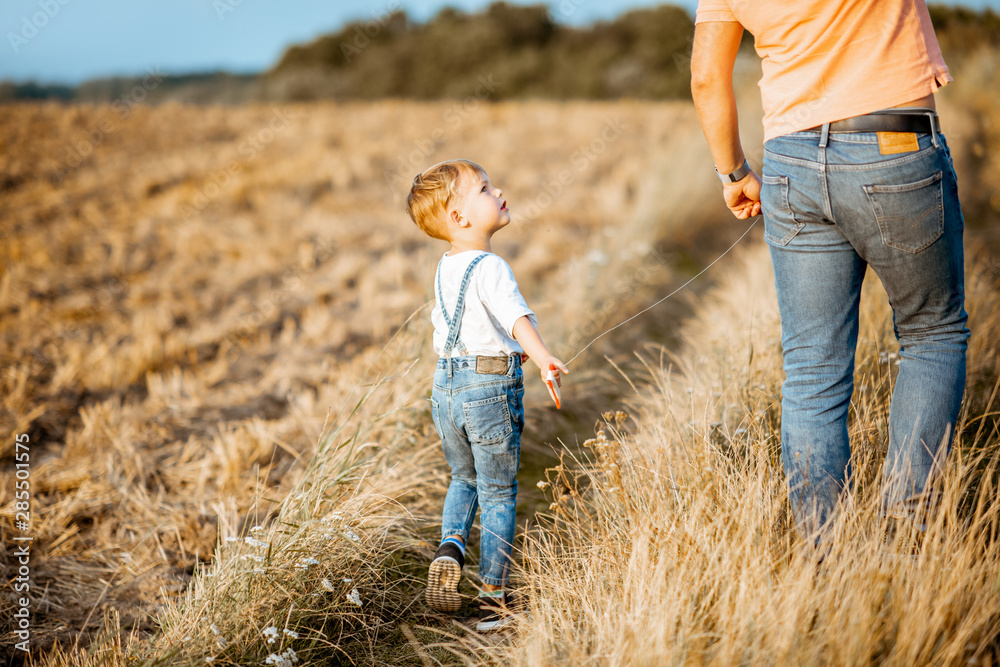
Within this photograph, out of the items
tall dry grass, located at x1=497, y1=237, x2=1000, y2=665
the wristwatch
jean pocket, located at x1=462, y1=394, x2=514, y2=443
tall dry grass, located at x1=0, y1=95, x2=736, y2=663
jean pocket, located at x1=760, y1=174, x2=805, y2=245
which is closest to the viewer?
tall dry grass, located at x1=497, y1=237, x2=1000, y2=665

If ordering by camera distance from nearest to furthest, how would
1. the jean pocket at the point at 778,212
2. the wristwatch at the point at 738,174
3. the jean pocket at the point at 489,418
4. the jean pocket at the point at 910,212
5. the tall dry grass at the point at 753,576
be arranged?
the tall dry grass at the point at 753,576
the jean pocket at the point at 910,212
the jean pocket at the point at 778,212
the wristwatch at the point at 738,174
the jean pocket at the point at 489,418

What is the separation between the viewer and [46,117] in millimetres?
12797

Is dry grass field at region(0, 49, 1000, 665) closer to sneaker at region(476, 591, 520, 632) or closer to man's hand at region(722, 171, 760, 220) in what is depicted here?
sneaker at region(476, 591, 520, 632)

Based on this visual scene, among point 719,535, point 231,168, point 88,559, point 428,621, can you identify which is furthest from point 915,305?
point 231,168

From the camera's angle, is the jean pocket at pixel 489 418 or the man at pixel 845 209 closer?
the man at pixel 845 209

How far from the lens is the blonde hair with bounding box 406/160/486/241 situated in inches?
78.4

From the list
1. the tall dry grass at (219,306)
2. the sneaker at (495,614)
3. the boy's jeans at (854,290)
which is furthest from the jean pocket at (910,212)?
the tall dry grass at (219,306)

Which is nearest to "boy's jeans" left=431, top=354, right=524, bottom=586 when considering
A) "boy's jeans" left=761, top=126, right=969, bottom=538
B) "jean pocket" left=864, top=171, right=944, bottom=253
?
"boy's jeans" left=761, top=126, right=969, bottom=538

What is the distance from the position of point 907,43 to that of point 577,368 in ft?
8.54

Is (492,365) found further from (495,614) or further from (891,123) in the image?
(891,123)

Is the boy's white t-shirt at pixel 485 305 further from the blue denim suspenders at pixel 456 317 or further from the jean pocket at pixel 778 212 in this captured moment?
the jean pocket at pixel 778 212

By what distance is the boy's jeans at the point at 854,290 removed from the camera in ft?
4.77

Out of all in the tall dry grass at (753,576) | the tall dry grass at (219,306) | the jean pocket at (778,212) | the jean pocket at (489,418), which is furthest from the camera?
the tall dry grass at (219,306)

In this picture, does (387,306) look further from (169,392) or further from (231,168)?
(231,168)
